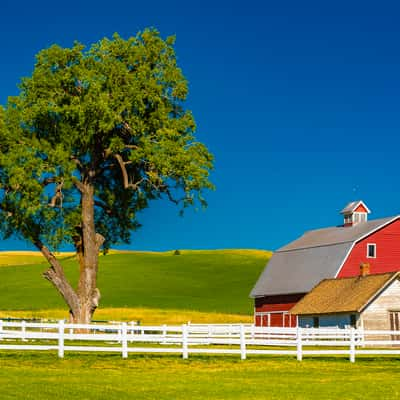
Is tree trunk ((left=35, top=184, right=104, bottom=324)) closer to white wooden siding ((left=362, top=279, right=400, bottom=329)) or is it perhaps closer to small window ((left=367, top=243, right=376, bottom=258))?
white wooden siding ((left=362, top=279, right=400, bottom=329))

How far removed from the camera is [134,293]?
87875 millimetres

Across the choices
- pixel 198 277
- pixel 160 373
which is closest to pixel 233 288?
pixel 198 277

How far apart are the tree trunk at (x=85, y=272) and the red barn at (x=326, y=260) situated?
559 inches

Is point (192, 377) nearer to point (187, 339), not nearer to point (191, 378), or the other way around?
point (191, 378)

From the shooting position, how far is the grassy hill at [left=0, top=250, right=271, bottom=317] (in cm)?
8031

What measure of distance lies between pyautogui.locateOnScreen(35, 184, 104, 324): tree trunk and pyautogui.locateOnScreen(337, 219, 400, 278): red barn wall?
16536 millimetres

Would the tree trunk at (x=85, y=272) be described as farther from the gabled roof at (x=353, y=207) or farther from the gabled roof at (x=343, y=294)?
the gabled roof at (x=353, y=207)

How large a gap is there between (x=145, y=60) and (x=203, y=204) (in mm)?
7789

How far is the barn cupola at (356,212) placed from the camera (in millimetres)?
62875

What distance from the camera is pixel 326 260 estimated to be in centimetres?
5722

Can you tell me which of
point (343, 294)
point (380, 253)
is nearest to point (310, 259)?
point (380, 253)

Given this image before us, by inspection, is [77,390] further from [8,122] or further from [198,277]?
[198,277]

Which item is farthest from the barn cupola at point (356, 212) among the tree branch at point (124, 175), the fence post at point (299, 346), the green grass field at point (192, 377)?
the fence post at point (299, 346)

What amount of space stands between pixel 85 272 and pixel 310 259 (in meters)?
18.4
